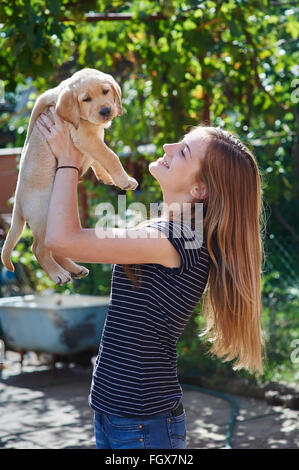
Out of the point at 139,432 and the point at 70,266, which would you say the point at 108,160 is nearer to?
the point at 70,266

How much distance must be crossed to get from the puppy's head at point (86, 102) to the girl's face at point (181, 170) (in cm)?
35

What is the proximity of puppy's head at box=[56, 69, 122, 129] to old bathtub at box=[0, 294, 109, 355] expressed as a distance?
170 inches

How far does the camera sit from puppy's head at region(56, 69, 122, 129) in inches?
55.9

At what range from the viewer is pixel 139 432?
1.69 m

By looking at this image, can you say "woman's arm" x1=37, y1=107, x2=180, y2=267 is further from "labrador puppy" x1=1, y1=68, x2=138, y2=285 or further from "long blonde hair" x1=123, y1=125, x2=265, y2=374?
"long blonde hair" x1=123, y1=125, x2=265, y2=374

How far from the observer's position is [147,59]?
177 inches

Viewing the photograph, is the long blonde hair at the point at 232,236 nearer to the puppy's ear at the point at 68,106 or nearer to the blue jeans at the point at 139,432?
the blue jeans at the point at 139,432

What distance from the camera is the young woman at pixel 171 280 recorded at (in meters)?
1.70

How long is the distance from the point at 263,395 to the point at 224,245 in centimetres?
348

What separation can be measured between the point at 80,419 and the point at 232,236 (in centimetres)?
320
